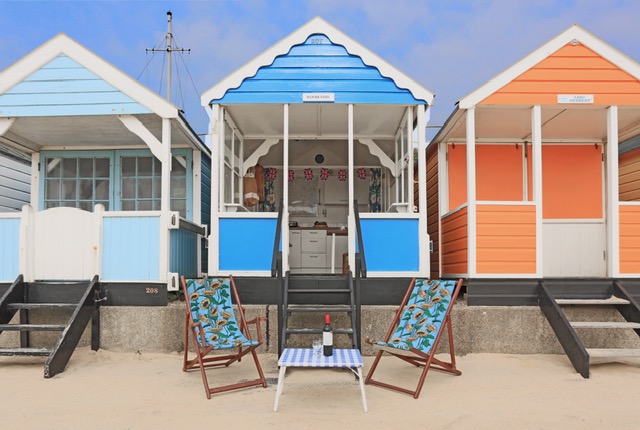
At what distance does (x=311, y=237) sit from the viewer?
8203 mm

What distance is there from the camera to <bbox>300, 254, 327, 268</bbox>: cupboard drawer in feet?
26.9

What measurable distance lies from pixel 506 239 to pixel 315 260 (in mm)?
3007

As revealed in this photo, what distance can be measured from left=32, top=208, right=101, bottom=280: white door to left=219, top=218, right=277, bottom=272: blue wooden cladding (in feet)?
4.54

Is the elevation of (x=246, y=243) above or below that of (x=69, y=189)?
below

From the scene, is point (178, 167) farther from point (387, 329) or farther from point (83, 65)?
point (387, 329)

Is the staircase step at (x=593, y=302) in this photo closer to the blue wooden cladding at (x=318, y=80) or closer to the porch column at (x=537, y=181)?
the porch column at (x=537, y=181)

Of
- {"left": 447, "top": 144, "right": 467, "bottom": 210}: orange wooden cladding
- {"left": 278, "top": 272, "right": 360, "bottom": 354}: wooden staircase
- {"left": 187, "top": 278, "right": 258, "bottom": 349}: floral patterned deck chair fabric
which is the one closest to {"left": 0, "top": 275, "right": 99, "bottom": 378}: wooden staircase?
{"left": 187, "top": 278, "right": 258, "bottom": 349}: floral patterned deck chair fabric

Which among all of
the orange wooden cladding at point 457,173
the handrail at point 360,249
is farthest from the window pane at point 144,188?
the orange wooden cladding at point 457,173

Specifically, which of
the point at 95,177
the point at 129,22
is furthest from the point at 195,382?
the point at 129,22

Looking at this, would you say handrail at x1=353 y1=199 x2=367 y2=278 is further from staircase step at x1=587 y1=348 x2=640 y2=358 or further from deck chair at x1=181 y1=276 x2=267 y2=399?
staircase step at x1=587 y1=348 x2=640 y2=358

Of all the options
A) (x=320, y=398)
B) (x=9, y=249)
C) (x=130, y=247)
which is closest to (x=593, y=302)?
(x=320, y=398)

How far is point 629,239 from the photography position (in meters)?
6.23

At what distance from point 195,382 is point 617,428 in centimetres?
322

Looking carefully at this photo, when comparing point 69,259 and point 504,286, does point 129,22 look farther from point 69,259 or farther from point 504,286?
point 504,286
